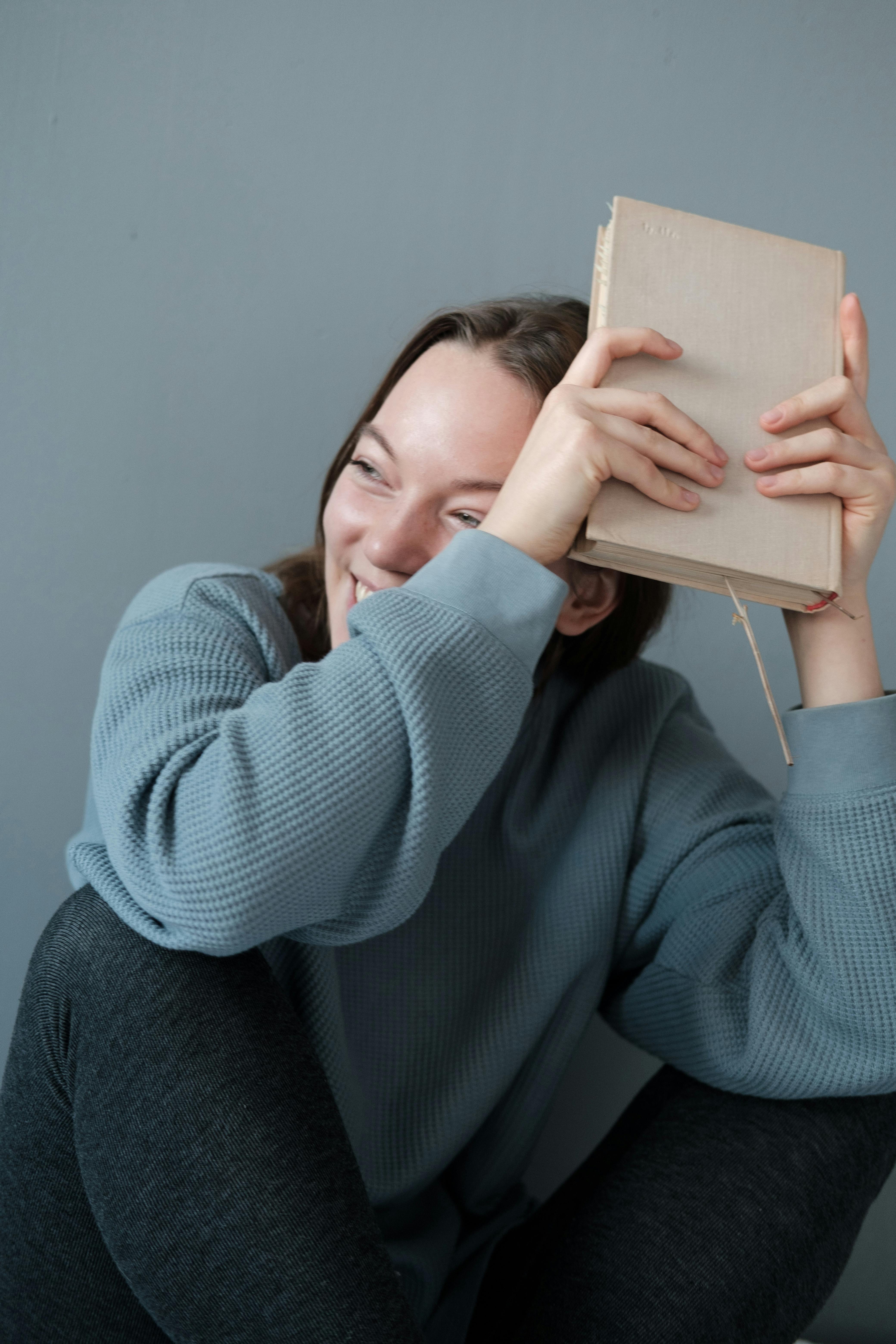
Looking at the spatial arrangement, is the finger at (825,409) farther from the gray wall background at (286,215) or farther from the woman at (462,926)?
the gray wall background at (286,215)

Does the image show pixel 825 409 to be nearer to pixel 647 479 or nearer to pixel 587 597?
pixel 647 479

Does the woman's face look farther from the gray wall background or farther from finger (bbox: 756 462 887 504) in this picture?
the gray wall background

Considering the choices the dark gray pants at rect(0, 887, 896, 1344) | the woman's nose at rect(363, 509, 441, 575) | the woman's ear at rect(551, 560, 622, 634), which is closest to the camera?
the dark gray pants at rect(0, 887, 896, 1344)

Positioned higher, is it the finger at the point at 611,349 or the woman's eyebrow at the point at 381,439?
the finger at the point at 611,349

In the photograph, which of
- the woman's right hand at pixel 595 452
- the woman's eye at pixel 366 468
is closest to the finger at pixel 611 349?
the woman's right hand at pixel 595 452

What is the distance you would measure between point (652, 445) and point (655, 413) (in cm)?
3

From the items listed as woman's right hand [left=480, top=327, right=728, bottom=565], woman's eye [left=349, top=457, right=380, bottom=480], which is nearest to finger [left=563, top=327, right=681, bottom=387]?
woman's right hand [left=480, top=327, right=728, bottom=565]

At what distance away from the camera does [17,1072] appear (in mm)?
771

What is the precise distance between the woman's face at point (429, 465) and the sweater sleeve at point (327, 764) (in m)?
0.11

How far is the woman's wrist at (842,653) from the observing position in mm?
897

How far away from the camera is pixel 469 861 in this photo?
1057 mm

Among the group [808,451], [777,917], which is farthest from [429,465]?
[777,917]

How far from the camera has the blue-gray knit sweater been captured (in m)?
0.72

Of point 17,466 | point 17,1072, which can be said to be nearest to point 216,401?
point 17,466
